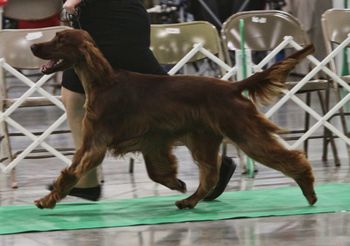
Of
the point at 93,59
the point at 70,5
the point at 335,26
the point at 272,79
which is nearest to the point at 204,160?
the point at 272,79

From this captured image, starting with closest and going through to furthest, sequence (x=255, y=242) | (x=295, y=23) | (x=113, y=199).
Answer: (x=255, y=242), (x=113, y=199), (x=295, y=23)

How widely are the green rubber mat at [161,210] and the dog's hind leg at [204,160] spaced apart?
0.06 m

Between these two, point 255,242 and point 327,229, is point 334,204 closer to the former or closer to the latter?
point 327,229

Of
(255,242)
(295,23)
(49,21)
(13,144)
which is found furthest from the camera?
(49,21)

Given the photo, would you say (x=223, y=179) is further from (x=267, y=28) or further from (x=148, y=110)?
(x=267, y=28)

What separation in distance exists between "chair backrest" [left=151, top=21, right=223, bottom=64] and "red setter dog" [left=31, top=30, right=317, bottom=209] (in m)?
1.69

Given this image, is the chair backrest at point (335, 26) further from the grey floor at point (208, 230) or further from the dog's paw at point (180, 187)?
the dog's paw at point (180, 187)

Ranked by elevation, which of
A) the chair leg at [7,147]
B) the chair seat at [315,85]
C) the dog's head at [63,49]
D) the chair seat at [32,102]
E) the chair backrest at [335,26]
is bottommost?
the chair leg at [7,147]

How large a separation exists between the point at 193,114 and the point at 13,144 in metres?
3.52

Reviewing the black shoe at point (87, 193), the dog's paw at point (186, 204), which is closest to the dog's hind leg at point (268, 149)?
the dog's paw at point (186, 204)

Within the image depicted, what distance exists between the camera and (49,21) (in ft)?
27.1

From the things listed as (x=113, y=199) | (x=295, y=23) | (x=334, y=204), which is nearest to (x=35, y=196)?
(x=113, y=199)

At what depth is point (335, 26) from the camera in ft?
20.8

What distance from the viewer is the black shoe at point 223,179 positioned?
472 cm
